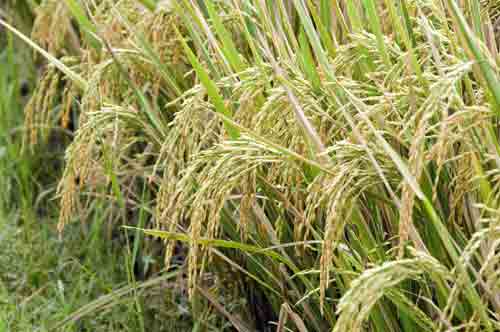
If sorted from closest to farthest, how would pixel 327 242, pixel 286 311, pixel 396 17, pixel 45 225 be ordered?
1. pixel 327 242
2. pixel 396 17
3. pixel 286 311
4. pixel 45 225

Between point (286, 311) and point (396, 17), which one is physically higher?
point (396, 17)

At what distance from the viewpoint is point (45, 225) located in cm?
314

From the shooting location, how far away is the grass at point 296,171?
60.1 inches

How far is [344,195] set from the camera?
4.87ft

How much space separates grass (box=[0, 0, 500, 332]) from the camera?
1.53 m

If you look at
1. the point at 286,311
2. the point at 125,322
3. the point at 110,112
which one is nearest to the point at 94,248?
the point at 125,322

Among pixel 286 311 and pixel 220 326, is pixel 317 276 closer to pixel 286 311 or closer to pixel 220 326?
pixel 286 311

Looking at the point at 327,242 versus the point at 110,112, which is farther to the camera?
the point at 110,112

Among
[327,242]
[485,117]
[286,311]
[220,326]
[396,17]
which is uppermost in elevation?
[396,17]

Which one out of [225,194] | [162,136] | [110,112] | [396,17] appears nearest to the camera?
[225,194]

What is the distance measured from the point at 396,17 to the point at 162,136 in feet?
2.78

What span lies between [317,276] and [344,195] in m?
0.62

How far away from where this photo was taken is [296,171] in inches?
73.9

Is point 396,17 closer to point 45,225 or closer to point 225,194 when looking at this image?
point 225,194
